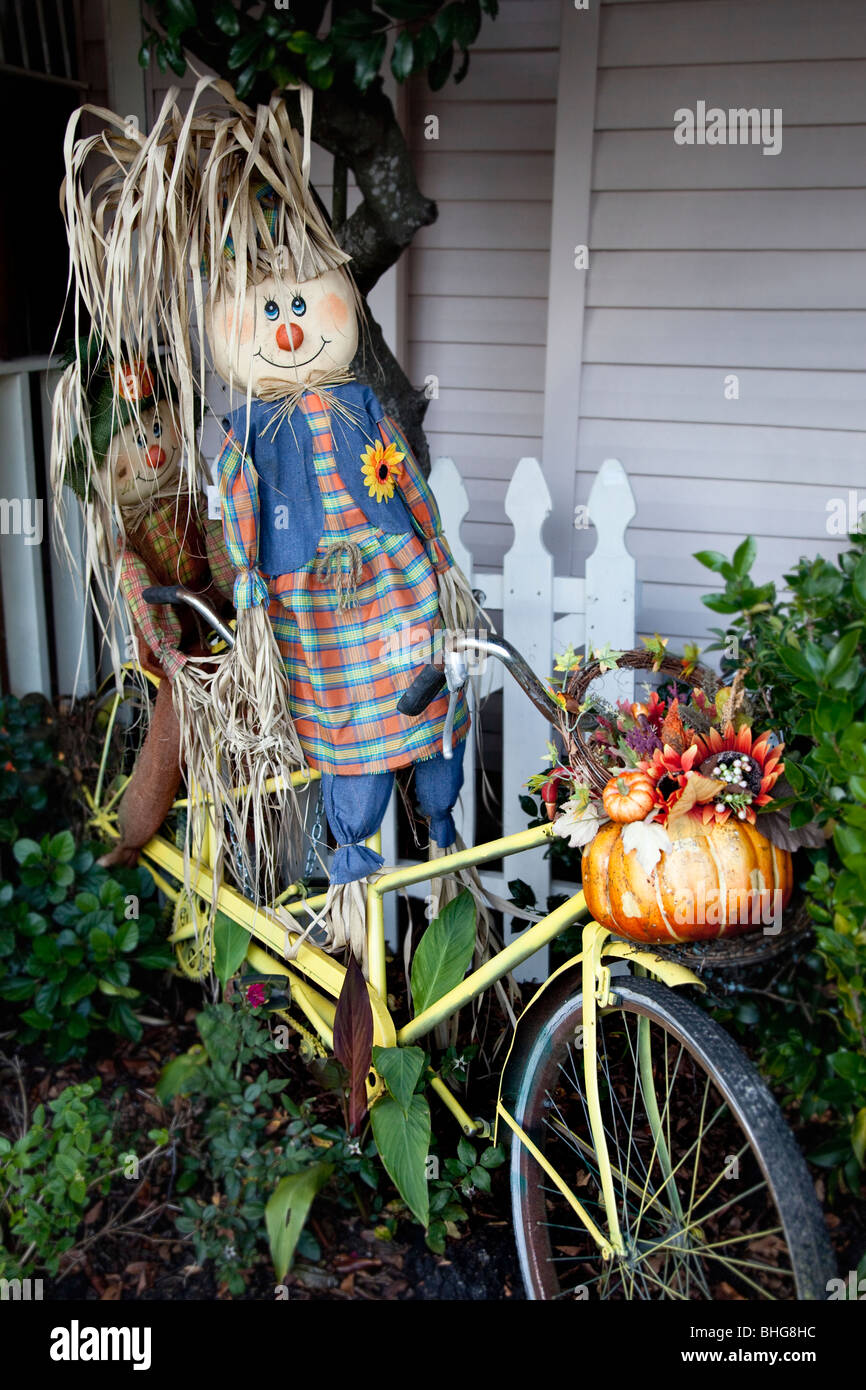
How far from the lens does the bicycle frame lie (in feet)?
5.75

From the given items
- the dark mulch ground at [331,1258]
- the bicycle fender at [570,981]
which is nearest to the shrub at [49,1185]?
the dark mulch ground at [331,1258]

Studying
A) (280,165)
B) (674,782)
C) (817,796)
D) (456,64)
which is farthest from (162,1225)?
(456,64)

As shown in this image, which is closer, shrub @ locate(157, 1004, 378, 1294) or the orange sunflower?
the orange sunflower

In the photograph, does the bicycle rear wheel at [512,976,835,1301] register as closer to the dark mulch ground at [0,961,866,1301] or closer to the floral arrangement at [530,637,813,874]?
the dark mulch ground at [0,961,866,1301]

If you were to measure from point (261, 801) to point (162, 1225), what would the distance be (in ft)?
2.92

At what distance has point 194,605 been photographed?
6.83ft

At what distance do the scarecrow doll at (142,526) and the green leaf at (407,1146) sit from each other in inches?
34.6

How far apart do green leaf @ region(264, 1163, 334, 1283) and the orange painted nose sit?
1501mm

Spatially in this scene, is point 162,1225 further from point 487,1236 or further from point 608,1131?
point 608,1131

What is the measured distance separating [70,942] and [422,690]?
1.24 metres

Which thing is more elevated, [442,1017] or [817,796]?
[817,796]

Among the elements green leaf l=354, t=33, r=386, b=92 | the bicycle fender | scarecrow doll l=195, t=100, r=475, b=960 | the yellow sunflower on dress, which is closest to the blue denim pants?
scarecrow doll l=195, t=100, r=475, b=960

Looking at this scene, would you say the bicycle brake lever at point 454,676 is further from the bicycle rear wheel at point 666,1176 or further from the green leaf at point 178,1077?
the green leaf at point 178,1077
